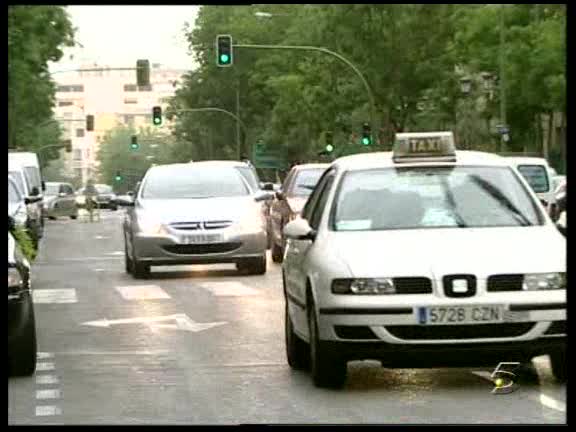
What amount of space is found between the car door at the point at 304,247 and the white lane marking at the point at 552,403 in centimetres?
183

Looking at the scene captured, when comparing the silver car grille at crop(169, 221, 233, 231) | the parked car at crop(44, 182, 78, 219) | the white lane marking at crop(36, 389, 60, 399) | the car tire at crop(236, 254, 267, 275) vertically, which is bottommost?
the parked car at crop(44, 182, 78, 219)

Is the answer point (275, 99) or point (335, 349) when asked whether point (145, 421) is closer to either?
point (335, 349)

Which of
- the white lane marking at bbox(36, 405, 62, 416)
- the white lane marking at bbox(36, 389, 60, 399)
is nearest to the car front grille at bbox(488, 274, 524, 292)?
the white lane marking at bbox(36, 405, 62, 416)

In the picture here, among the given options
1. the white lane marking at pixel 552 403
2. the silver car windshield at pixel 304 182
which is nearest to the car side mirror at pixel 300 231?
the white lane marking at pixel 552 403

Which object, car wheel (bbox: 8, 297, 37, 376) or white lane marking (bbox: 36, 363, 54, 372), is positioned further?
white lane marking (bbox: 36, 363, 54, 372)

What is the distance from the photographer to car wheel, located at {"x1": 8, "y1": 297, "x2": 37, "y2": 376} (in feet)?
38.6

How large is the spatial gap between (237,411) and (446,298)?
55.8 inches

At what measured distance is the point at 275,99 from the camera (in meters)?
91.1

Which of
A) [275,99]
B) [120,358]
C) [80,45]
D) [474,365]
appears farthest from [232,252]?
[275,99]

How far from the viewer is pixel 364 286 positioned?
1043 cm

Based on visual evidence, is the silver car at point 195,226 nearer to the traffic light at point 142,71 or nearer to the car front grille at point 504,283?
the car front grille at point 504,283

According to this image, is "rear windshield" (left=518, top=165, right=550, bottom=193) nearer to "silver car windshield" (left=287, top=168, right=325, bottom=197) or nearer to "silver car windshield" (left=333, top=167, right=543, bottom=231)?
"silver car windshield" (left=287, top=168, right=325, bottom=197)

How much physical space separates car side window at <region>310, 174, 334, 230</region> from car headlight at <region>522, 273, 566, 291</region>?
1.79 m

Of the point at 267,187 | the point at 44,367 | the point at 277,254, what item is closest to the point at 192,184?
the point at 277,254
